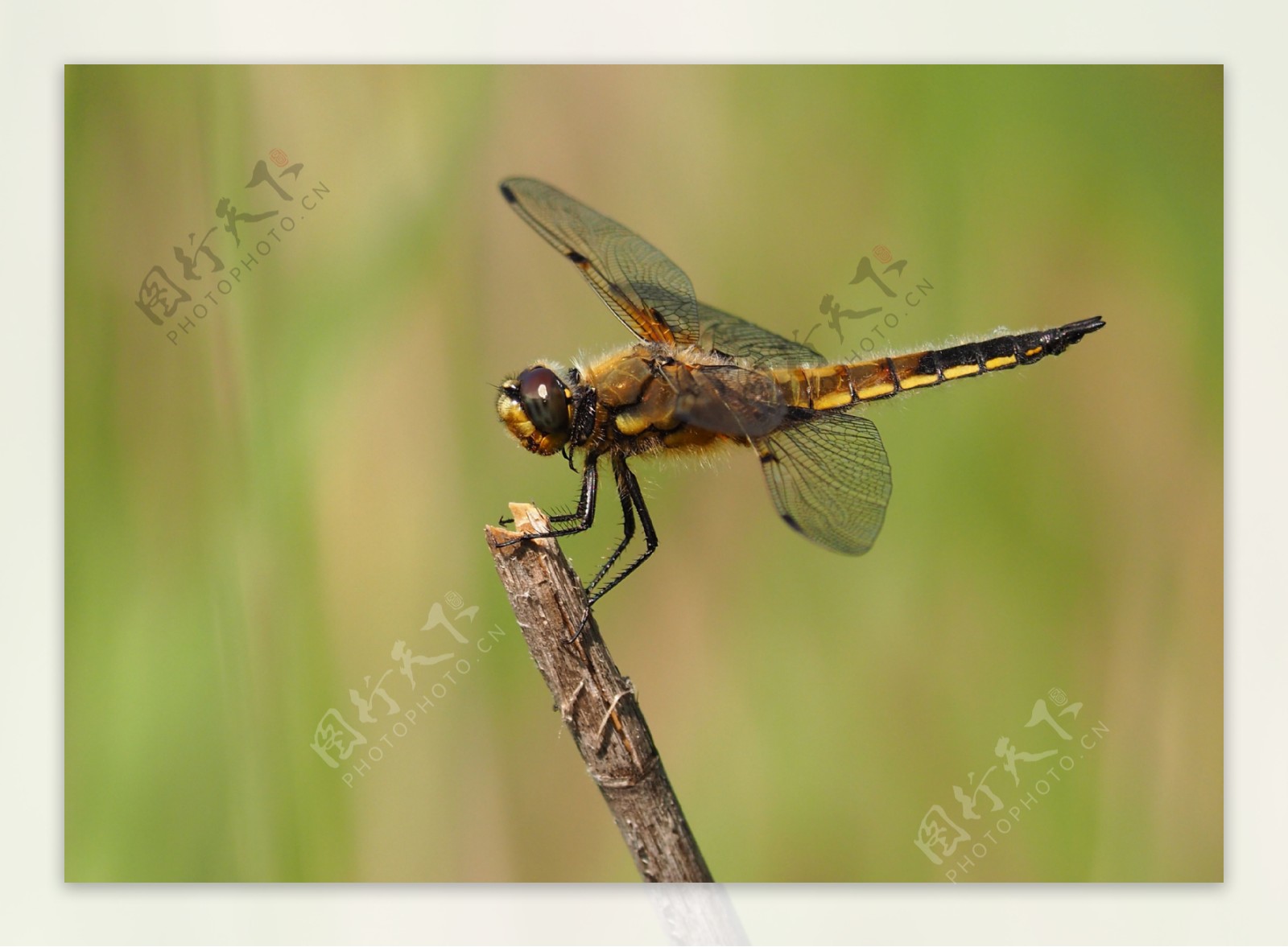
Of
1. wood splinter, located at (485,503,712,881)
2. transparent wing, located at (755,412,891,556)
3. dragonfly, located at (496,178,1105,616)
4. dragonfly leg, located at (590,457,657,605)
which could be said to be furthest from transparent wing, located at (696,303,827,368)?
wood splinter, located at (485,503,712,881)

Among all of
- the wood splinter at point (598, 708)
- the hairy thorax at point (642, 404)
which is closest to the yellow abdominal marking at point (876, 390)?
the hairy thorax at point (642, 404)

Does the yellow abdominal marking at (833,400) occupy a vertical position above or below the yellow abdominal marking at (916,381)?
below

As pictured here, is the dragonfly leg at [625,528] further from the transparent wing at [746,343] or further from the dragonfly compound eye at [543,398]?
the transparent wing at [746,343]

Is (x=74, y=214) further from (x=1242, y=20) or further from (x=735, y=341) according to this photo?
(x=1242, y=20)

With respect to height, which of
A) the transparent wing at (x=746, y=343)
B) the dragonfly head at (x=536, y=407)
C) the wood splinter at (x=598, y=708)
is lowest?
the wood splinter at (x=598, y=708)

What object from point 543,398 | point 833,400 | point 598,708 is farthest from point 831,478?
point 598,708

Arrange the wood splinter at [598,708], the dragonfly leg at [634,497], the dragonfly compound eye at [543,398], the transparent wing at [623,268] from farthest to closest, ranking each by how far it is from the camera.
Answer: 1. the dragonfly leg at [634,497]
2. the transparent wing at [623,268]
3. the dragonfly compound eye at [543,398]
4. the wood splinter at [598,708]

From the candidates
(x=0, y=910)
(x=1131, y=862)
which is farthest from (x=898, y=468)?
(x=0, y=910)
